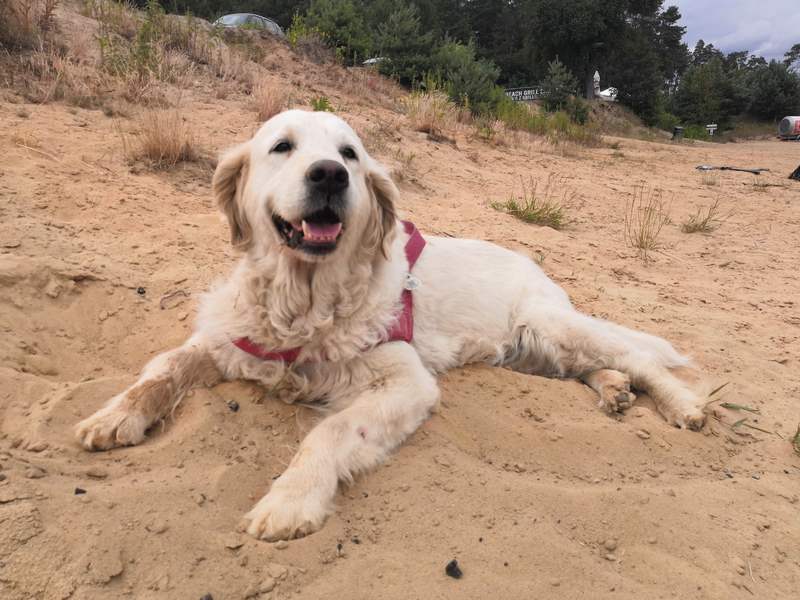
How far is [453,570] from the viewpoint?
162cm

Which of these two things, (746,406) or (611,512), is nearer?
(611,512)

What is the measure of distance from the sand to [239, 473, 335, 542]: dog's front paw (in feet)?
0.18

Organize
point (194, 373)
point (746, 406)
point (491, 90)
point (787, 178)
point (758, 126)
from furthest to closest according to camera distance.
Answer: point (758, 126) → point (491, 90) → point (787, 178) → point (746, 406) → point (194, 373)

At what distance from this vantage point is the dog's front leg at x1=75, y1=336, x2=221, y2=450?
6.95ft

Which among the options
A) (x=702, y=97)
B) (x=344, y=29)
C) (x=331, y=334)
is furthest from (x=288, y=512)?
(x=702, y=97)

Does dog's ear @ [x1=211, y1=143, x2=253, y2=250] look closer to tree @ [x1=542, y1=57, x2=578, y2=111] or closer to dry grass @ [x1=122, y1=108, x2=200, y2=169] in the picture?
dry grass @ [x1=122, y1=108, x2=200, y2=169]

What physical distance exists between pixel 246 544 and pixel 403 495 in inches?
23.7

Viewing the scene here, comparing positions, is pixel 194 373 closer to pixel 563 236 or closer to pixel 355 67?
pixel 563 236

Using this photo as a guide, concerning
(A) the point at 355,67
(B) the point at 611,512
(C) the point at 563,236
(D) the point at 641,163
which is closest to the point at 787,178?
(D) the point at 641,163

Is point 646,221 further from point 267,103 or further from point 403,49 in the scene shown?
point 403,49

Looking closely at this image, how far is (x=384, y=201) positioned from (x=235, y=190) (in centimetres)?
84

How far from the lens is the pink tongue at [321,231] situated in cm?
245

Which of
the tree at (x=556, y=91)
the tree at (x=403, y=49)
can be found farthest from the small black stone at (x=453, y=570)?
the tree at (x=556, y=91)

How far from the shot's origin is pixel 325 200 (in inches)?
94.8
